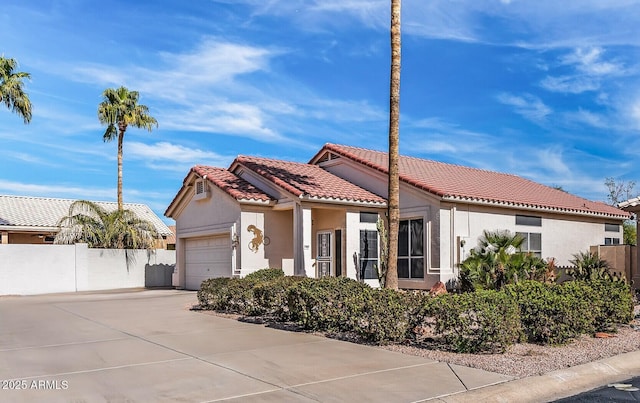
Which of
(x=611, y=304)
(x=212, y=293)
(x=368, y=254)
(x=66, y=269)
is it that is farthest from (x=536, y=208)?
(x=66, y=269)

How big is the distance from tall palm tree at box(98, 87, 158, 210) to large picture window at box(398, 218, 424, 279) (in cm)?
1673

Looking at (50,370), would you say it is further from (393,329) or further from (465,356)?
(465,356)

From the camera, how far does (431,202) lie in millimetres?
20172

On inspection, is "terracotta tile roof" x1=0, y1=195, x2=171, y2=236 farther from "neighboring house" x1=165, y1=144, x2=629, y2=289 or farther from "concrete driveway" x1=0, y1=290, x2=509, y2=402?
"concrete driveway" x1=0, y1=290, x2=509, y2=402

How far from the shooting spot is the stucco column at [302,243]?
1991 centimetres

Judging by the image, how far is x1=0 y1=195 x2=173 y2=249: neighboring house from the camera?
31656mm

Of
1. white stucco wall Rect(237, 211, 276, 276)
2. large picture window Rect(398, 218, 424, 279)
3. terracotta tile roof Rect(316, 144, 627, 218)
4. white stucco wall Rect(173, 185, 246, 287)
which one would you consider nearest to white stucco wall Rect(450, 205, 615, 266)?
terracotta tile roof Rect(316, 144, 627, 218)

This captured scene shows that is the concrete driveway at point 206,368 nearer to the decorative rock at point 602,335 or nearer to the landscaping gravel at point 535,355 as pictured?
the landscaping gravel at point 535,355

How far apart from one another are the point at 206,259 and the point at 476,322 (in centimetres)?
1655

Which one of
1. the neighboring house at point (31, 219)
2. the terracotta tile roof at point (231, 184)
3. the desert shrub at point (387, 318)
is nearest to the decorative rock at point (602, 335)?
the desert shrub at point (387, 318)

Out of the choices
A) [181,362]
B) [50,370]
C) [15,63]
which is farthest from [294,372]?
[15,63]

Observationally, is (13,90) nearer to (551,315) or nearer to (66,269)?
(66,269)

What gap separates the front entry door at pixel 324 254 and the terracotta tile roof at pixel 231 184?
2579 mm

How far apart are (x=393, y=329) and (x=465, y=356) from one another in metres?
1.40
